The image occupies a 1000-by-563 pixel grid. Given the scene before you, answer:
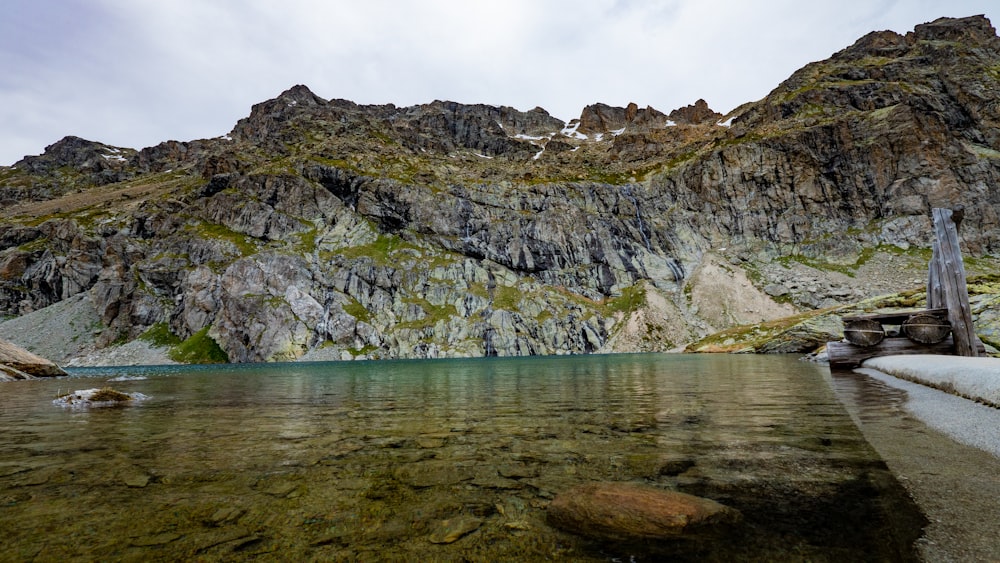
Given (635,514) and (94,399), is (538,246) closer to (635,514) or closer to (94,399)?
(94,399)

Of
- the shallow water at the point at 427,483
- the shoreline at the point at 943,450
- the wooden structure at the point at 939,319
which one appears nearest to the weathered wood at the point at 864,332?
the wooden structure at the point at 939,319

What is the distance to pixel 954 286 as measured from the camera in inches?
777

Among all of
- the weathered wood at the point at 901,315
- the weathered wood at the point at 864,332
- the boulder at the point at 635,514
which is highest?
the weathered wood at the point at 901,315

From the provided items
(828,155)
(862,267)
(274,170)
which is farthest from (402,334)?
(828,155)

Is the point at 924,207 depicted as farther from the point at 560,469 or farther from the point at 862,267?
the point at 560,469

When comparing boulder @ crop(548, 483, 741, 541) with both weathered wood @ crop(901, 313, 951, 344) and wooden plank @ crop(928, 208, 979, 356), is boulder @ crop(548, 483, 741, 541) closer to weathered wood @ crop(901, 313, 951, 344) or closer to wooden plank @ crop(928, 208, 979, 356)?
wooden plank @ crop(928, 208, 979, 356)

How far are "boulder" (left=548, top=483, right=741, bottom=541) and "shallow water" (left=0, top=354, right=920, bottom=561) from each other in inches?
9.4

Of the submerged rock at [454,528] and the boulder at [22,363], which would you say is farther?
the boulder at [22,363]

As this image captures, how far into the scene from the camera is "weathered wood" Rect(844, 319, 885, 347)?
2369cm

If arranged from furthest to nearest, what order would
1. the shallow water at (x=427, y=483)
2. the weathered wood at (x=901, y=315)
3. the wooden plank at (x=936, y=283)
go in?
the wooden plank at (x=936, y=283) < the weathered wood at (x=901, y=315) < the shallow water at (x=427, y=483)

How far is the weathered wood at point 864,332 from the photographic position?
23688mm

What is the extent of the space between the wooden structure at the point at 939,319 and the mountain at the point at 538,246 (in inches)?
4858

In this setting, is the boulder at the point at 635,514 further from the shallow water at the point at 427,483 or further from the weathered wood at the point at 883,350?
the weathered wood at the point at 883,350

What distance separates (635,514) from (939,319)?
2443cm
